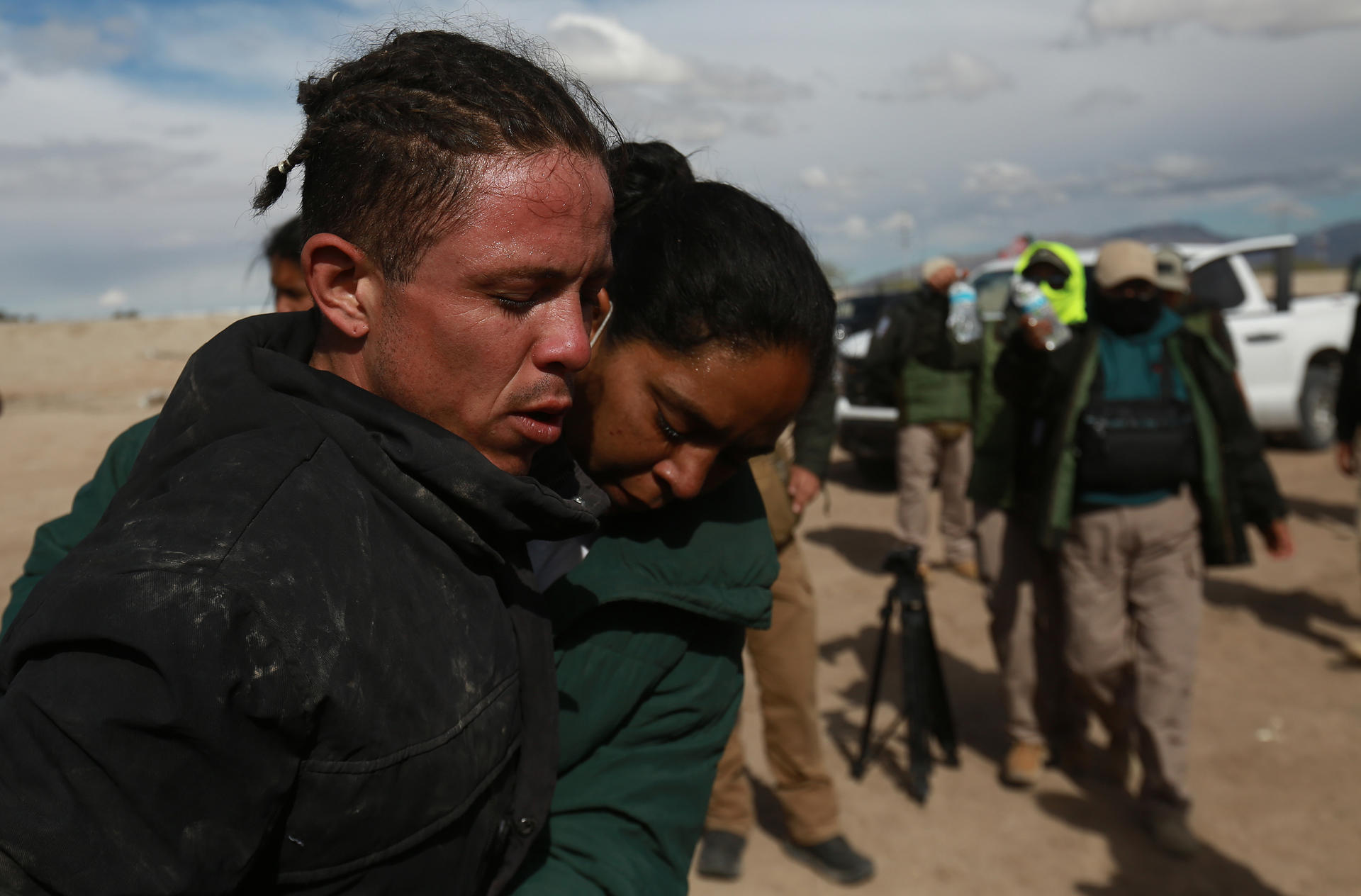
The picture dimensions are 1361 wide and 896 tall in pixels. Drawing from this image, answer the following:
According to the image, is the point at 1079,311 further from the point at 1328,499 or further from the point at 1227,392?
the point at 1328,499

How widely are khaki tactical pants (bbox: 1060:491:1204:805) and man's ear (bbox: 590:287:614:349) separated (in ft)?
10.6

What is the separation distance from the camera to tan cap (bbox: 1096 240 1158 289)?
411 centimetres

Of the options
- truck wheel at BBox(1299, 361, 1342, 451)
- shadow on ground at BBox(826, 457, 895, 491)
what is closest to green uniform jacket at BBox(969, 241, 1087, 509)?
shadow on ground at BBox(826, 457, 895, 491)

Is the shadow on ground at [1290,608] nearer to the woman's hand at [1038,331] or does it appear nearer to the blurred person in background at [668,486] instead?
the woman's hand at [1038,331]

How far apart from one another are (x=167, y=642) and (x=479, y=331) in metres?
0.44

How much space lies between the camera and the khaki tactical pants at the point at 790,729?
4.08 m

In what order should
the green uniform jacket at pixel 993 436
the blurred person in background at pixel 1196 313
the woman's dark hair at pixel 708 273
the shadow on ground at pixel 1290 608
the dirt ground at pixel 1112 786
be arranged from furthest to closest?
the shadow on ground at pixel 1290 608 < the green uniform jacket at pixel 993 436 < the blurred person in background at pixel 1196 313 < the dirt ground at pixel 1112 786 < the woman's dark hair at pixel 708 273

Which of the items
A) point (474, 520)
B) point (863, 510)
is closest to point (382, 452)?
point (474, 520)

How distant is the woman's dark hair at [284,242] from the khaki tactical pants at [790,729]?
2.08m

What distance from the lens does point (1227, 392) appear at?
4195mm

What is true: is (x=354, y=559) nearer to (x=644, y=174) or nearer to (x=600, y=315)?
(x=600, y=315)

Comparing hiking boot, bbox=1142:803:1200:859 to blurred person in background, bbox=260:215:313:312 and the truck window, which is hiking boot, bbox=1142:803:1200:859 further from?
the truck window

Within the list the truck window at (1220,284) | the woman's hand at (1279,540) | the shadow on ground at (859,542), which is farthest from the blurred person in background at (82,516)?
the truck window at (1220,284)

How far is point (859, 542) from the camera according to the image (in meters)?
8.70
